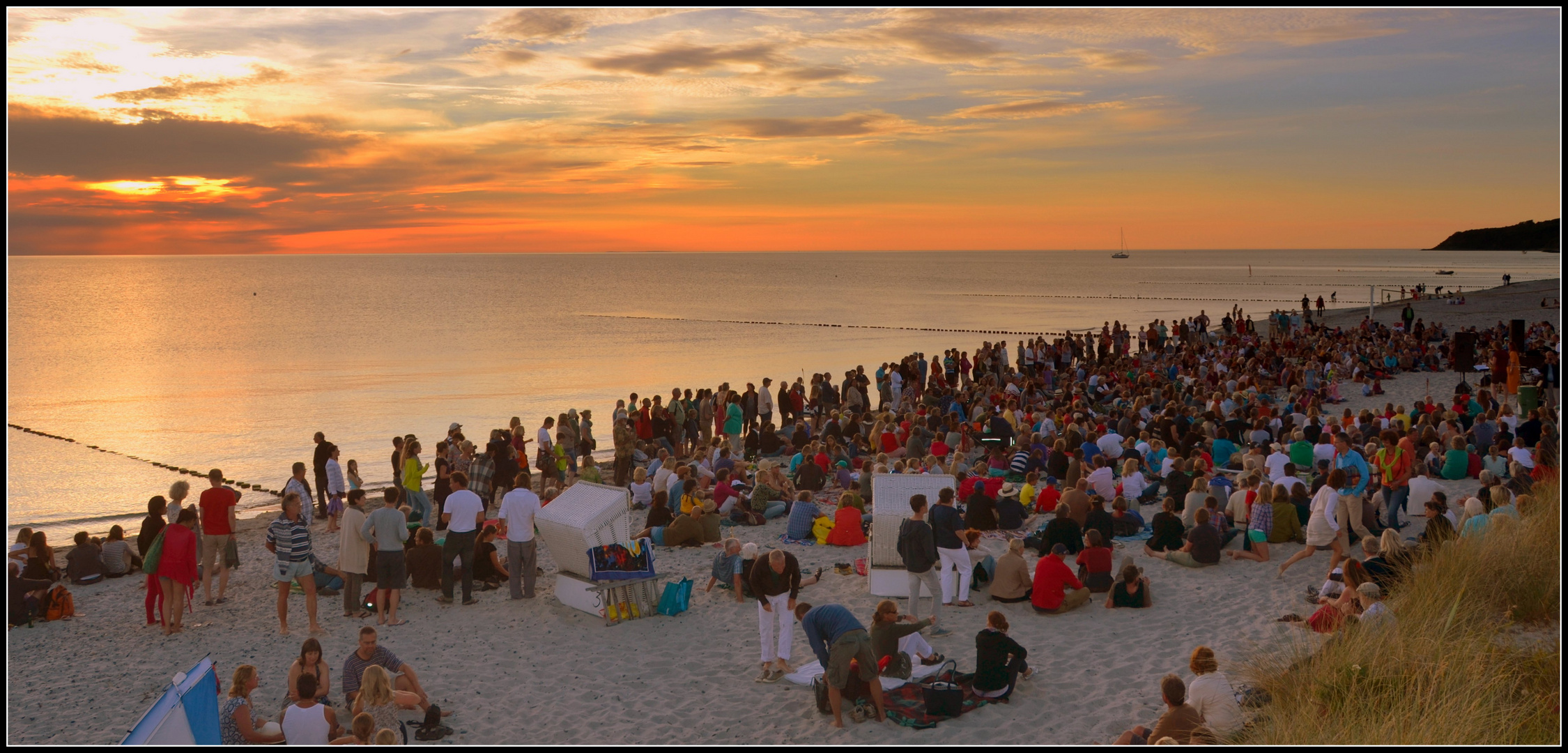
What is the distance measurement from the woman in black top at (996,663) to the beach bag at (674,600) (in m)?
3.60

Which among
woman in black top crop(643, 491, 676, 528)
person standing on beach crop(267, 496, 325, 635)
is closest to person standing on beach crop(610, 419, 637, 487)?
woman in black top crop(643, 491, 676, 528)

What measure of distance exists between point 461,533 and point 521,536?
1.99 ft

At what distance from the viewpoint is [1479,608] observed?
25.5 feet

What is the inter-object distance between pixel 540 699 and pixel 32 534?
758cm

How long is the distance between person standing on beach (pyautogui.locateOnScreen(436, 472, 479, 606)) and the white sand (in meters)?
0.23

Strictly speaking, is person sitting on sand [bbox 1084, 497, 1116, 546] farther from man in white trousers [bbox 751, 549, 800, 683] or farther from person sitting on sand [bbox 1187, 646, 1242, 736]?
person sitting on sand [bbox 1187, 646, 1242, 736]

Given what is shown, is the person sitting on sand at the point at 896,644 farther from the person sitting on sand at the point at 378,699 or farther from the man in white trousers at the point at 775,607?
the person sitting on sand at the point at 378,699

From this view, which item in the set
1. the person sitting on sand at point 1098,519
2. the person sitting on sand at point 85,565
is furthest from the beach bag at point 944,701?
the person sitting on sand at point 85,565

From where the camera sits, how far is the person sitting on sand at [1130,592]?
9859 millimetres

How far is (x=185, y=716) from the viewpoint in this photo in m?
6.55

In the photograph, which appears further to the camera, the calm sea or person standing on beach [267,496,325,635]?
the calm sea

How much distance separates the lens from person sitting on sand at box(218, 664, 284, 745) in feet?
23.7

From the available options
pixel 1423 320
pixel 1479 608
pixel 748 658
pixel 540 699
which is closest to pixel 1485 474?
pixel 1479 608

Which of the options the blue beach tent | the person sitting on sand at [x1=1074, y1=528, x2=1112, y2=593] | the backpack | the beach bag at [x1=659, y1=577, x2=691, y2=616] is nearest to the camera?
the blue beach tent
